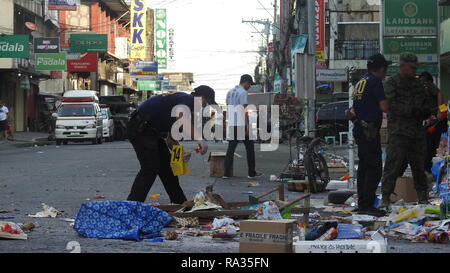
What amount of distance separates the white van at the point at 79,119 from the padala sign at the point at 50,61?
9.58 meters

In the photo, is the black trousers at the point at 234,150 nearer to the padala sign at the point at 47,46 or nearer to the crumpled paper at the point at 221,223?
the crumpled paper at the point at 221,223

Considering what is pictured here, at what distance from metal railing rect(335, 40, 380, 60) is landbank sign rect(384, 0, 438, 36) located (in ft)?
94.1

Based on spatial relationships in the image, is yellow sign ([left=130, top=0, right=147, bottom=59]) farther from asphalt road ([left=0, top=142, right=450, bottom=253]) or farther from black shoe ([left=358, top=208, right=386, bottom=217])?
black shoe ([left=358, top=208, right=386, bottom=217])

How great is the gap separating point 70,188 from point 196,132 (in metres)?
4.33

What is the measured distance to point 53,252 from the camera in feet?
20.8

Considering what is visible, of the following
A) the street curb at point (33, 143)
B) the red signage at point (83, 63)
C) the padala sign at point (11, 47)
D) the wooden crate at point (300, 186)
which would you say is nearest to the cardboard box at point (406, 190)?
the wooden crate at point (300, 186)

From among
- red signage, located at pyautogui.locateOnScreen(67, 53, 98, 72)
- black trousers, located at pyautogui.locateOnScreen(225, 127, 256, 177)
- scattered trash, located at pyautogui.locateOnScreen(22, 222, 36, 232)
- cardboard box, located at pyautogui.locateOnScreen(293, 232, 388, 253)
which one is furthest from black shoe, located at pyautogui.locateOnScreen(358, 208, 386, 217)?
red signage, located at pyautogui.locateOnScreen(67, 53, 98, 72)

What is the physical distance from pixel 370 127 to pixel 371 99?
34 cm

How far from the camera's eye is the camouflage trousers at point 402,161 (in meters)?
10.1

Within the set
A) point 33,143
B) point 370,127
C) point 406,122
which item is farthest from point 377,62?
point 33,143

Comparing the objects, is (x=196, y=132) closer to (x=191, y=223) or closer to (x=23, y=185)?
(x=191, y=223)

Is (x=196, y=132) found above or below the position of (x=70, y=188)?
above

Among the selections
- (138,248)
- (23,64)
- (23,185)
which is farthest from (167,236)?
(23,64)
